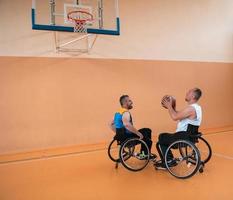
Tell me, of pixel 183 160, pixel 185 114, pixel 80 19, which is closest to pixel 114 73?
pixel 80 19

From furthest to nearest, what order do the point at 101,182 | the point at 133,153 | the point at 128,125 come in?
the point at 133,153 < the point at 128,125 < the point at 101,182

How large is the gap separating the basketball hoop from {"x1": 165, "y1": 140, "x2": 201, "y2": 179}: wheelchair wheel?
2111 mm

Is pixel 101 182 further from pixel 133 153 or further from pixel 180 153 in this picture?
pixel 180 153

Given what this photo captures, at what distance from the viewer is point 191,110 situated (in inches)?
116

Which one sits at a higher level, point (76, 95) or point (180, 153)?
point (76, 95)

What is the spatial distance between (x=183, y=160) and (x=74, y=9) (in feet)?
9.04

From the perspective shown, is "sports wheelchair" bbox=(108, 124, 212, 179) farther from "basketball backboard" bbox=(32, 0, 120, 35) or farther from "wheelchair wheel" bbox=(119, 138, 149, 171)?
"basketball backboard" bbox=(32, 0, 120, 35)

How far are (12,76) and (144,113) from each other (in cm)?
252

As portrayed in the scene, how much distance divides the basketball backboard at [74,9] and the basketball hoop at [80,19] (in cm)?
5

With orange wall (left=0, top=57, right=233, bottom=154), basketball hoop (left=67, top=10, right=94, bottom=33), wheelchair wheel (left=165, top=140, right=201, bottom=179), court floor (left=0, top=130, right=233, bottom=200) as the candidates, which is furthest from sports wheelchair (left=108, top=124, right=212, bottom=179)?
basketball hoop (left=67, top=10, right=94, bottom=33)

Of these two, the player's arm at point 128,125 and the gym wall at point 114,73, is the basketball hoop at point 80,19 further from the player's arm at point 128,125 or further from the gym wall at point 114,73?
the player's arm at point 128,125

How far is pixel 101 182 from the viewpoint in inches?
113

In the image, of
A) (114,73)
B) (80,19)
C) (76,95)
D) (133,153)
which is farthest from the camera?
(114,73)

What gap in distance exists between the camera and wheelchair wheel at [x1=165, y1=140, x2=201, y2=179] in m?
2.73
